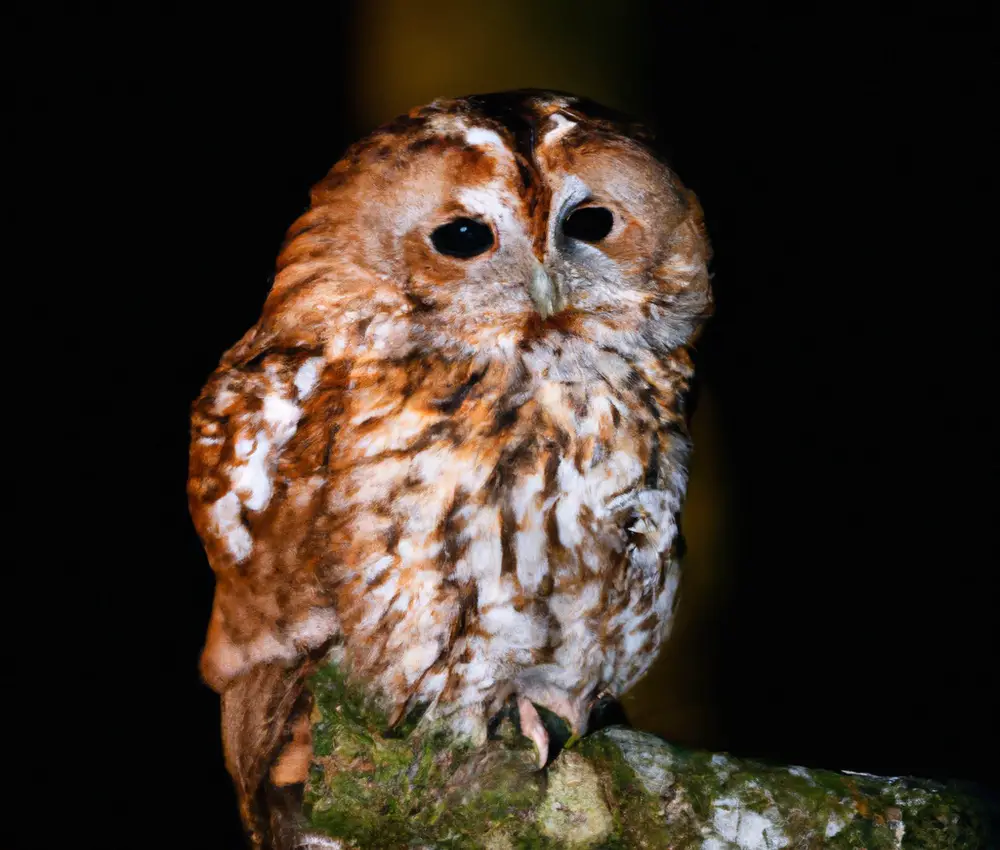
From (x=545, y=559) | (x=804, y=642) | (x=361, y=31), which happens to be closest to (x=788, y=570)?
(x=804, y=642)

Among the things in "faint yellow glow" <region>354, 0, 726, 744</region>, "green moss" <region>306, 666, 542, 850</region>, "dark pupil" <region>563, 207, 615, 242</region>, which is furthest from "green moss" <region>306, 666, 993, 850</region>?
"dark pupil" <region>563, 207, 615, 242</region>

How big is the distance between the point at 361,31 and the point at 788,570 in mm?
1034

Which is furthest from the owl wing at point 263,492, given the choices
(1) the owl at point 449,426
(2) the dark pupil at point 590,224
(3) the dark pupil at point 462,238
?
(2) the dark pupil at point 590,224

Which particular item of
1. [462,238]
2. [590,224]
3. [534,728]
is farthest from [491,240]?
[534,728]

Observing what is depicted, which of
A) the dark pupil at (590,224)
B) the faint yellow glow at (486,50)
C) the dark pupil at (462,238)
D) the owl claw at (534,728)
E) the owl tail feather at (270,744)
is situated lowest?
the owl tail feather at (270,744)

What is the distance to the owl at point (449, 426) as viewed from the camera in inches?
36.7

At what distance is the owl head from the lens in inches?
35.6

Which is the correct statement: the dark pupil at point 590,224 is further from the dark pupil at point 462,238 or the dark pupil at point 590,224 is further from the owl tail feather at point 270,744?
the owl tail feather at point 270,744

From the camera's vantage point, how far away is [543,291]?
896mm

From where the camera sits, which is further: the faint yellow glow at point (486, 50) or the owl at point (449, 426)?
the faint yellow glow at point (486, 50)

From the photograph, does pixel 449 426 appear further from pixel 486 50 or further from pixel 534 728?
pixel 486 50

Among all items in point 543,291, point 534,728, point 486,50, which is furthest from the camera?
point 486,50

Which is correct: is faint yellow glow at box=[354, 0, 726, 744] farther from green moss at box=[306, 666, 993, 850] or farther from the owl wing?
the owl wing

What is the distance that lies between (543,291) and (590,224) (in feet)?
0.45
